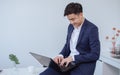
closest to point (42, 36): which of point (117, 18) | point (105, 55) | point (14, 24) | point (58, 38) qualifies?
point (58, 38)

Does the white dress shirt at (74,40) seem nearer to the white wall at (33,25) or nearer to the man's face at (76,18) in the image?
the man's face at (76,18)

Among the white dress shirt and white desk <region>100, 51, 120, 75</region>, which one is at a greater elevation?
the white dress shirt

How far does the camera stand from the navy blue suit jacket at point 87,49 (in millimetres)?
1617

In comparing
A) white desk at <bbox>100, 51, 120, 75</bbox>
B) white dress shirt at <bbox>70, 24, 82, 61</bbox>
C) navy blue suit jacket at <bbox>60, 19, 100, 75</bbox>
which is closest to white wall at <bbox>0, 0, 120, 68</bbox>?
white desk at <bbox>100, 51, 120, 75</bbox>

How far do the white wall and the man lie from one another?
1.39 meters

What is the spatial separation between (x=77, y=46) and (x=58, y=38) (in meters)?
1.48

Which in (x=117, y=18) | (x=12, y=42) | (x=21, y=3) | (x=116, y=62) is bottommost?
(x=116, y=62)

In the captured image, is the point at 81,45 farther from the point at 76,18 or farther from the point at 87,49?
the point at 76,18

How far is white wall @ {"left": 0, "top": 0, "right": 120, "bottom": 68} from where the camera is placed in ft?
9.77

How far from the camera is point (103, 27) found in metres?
3.31

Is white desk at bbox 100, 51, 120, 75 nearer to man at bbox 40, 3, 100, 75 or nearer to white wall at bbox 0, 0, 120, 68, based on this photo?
white wall at bbox 0, 0, 120, 68

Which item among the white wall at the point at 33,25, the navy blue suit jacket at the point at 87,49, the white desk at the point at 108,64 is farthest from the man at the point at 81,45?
the white wall at the point at 33,25

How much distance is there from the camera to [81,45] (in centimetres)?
168

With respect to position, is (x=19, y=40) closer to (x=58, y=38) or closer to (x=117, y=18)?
(x=58, y=38)
